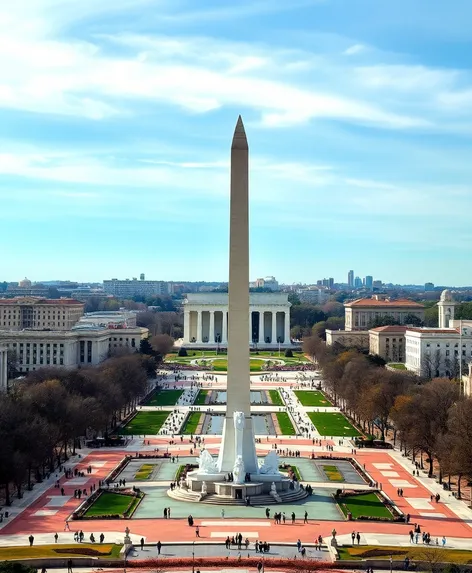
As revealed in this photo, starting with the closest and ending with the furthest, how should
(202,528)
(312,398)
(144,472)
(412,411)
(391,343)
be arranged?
(202,528) < (144,472) < (412,411) < (312,398) < (391,343)

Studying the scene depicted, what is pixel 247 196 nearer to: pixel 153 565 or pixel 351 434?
pixel 153 565

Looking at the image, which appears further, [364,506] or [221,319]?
[221,319]

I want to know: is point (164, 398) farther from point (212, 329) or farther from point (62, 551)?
point (212, 329)

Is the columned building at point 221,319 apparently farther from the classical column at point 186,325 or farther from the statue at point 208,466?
the statue at point 208,466

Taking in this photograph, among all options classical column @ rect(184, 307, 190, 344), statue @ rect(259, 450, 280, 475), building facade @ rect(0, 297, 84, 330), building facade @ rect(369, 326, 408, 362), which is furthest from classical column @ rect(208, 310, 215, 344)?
statue @ rect(259, 450, 280, 475)

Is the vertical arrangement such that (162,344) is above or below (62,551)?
above

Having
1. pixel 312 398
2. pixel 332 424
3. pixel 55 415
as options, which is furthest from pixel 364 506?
pixel 312 398

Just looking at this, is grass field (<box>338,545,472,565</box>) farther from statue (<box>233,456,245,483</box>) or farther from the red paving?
statue (<box>233,456,245,483</box>)

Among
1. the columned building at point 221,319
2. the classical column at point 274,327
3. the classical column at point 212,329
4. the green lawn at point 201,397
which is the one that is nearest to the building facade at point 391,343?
the columned building at point 221,319
